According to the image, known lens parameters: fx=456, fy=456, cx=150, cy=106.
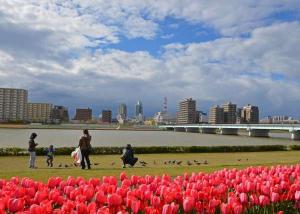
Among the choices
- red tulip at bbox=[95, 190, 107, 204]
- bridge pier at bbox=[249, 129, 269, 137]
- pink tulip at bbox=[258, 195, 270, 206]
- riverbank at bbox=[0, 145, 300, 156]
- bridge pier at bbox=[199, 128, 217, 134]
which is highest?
bridge pier at bbox=[199, 128, 217, 134]

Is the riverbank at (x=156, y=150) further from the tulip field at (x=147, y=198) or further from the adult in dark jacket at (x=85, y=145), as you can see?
the tulip field at (x=147, y=198)

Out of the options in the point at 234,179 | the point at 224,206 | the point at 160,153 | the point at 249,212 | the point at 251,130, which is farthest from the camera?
the point at 251,130

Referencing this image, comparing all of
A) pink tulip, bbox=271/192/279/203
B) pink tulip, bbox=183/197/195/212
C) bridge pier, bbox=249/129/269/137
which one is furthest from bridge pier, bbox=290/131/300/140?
pink tulip, bbox=183/197/195/212

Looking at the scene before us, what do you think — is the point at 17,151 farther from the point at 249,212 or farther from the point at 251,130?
the point at 251,130

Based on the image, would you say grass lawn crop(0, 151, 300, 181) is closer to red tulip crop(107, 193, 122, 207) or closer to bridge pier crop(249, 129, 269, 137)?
red tulip crop(107, 193, 122, 207)

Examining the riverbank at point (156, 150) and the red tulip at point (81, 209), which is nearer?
the red tulip at point (81, 209)

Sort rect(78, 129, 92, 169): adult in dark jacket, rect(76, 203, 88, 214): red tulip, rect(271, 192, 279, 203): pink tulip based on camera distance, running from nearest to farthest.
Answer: rect(76, 203, 88, 214): red tulip, rect(271, 192, 279, 203): pink tulip, rect(78, 129, 92, 169): adult in dark jacket

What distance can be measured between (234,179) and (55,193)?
3076mm

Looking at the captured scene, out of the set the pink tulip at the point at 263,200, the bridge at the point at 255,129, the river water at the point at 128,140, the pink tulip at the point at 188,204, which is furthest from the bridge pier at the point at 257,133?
the pink tulip at the point at 188,204

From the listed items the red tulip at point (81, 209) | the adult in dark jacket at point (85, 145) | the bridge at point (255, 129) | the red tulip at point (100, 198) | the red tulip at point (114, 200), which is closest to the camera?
the red tulip at point (81, 209)

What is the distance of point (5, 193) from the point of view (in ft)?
18.0

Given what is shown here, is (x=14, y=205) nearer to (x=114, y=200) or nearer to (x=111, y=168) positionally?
(x=114, y=200)

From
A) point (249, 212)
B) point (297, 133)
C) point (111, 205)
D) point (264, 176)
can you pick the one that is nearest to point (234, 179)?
point (264, 176)

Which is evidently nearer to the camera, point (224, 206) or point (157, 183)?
point (224, 206)
